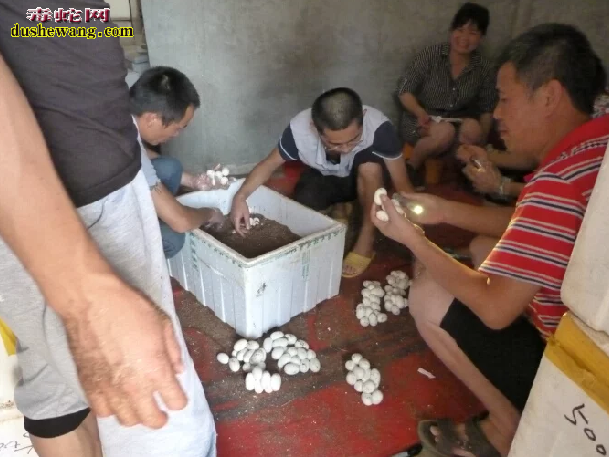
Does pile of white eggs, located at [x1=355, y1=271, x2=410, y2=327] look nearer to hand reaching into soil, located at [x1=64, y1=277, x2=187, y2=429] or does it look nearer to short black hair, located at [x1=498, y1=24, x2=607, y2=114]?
short black hair, located at [x1=498, y1=24, x2=607, y2=114]

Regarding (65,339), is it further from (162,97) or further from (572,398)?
(162,97)

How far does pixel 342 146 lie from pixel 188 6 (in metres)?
1.05

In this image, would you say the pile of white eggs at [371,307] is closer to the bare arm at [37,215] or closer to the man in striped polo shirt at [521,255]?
the man in striped polo shirt at [521,255]

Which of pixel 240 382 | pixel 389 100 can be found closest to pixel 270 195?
pixel 240 382

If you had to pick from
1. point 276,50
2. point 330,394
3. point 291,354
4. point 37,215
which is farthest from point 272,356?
point 276,50

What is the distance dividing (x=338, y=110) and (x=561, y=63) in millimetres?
749

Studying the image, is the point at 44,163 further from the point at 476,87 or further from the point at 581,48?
the point at 476,87

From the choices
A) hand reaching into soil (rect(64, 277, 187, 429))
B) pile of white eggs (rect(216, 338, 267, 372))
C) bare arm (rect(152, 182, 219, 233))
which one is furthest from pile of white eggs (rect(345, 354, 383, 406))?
hand reaching into soil (rect(64, 277, 187, 429))

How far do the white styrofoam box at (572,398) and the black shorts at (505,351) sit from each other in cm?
32

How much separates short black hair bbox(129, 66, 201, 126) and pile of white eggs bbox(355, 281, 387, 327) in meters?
0.82

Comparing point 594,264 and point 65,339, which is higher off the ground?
point 594,264

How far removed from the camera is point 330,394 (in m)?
1.34

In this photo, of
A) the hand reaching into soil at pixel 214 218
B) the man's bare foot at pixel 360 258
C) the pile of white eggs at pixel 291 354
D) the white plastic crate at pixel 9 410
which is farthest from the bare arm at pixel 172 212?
the man's bare foot at pixel 360 258

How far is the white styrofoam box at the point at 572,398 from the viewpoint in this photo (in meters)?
0.57
